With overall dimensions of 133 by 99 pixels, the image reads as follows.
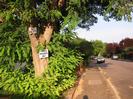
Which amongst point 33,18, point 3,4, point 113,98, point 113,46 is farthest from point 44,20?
point 113,46

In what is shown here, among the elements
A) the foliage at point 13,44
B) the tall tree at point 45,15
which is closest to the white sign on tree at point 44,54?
the tall tree at point 45,15

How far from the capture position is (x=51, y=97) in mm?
14836

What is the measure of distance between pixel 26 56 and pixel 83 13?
11.4ft

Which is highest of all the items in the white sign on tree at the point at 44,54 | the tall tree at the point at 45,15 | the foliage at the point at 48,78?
→ the tall tree at the point at 45,15

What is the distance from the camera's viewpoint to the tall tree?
1498 centimetres

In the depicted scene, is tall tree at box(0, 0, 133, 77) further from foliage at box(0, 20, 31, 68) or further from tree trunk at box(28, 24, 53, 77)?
foliage at box(0, 20, 31, 68)

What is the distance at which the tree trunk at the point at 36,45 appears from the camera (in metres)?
16.0

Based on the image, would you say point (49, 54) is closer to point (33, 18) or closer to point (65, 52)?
point (65, 52)

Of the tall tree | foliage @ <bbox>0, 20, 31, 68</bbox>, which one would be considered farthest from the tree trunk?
foliage @ <bbox>0, 20, 31, 68</bbox>

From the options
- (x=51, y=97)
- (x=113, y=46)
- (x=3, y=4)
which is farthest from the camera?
(x=113, y=46)

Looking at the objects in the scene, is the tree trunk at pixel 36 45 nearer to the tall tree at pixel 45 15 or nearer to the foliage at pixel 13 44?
the tall tree at pixel 45 15

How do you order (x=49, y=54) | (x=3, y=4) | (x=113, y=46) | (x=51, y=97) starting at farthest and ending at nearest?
(x=113, y=46), (x=49, y=54), (x=3, y=4), (x=51, y=97)

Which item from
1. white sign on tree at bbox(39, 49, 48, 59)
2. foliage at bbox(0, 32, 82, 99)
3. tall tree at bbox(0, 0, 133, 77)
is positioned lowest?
foliage at bbox(0, 32, 82, 99)

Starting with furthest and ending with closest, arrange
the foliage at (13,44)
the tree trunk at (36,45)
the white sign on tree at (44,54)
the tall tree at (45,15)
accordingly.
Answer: the tree trunk at (36,45)
the white sign on tree at (44,54)
the foliage at (13,44)
the tall tree at (45,15)
